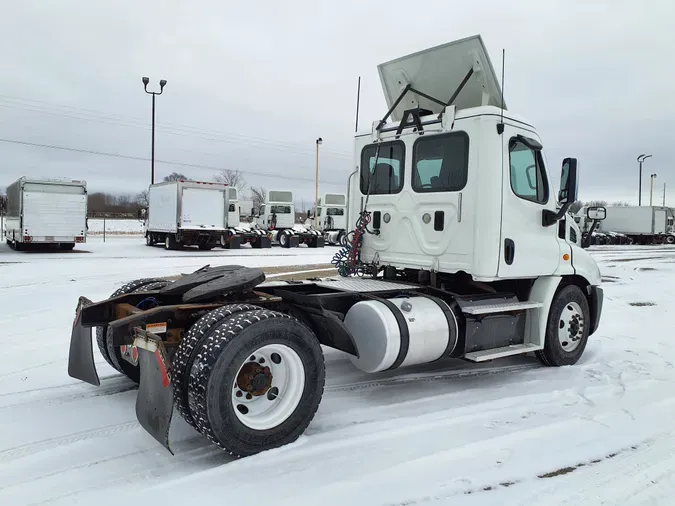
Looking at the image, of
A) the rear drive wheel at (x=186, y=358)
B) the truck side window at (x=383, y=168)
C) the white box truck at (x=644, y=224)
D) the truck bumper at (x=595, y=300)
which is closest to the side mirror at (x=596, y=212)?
the truck bumper at (x=595, y=300)

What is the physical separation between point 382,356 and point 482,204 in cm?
183

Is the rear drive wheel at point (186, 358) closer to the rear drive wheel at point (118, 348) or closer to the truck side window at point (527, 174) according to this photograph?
the rear drive wheel at point (118, 348)

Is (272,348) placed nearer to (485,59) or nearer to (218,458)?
(218,458)

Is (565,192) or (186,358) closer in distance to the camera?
(186,358)

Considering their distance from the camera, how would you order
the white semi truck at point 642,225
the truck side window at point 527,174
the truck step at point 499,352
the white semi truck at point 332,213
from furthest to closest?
1. the white semi truck at point 642,225
2. the white semi truck at point 332,213
3. the truck side window at point 527,174
4. the truck step at point 499,352

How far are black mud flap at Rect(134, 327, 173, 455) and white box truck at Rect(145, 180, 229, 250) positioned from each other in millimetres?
21518

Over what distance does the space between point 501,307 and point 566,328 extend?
49.5 inches

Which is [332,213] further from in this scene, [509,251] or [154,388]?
[154,388]

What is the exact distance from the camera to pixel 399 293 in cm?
560

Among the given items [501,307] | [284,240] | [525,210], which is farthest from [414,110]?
[284,240]

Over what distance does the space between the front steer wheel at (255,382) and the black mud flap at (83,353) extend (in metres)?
1.63

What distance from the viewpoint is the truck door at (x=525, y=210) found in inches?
219

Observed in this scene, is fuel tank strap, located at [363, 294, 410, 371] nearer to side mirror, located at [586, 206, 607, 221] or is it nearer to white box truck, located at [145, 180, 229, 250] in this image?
side mirror, located at [586, 206, 607, 221]

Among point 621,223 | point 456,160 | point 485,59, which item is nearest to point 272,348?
point 456,160
